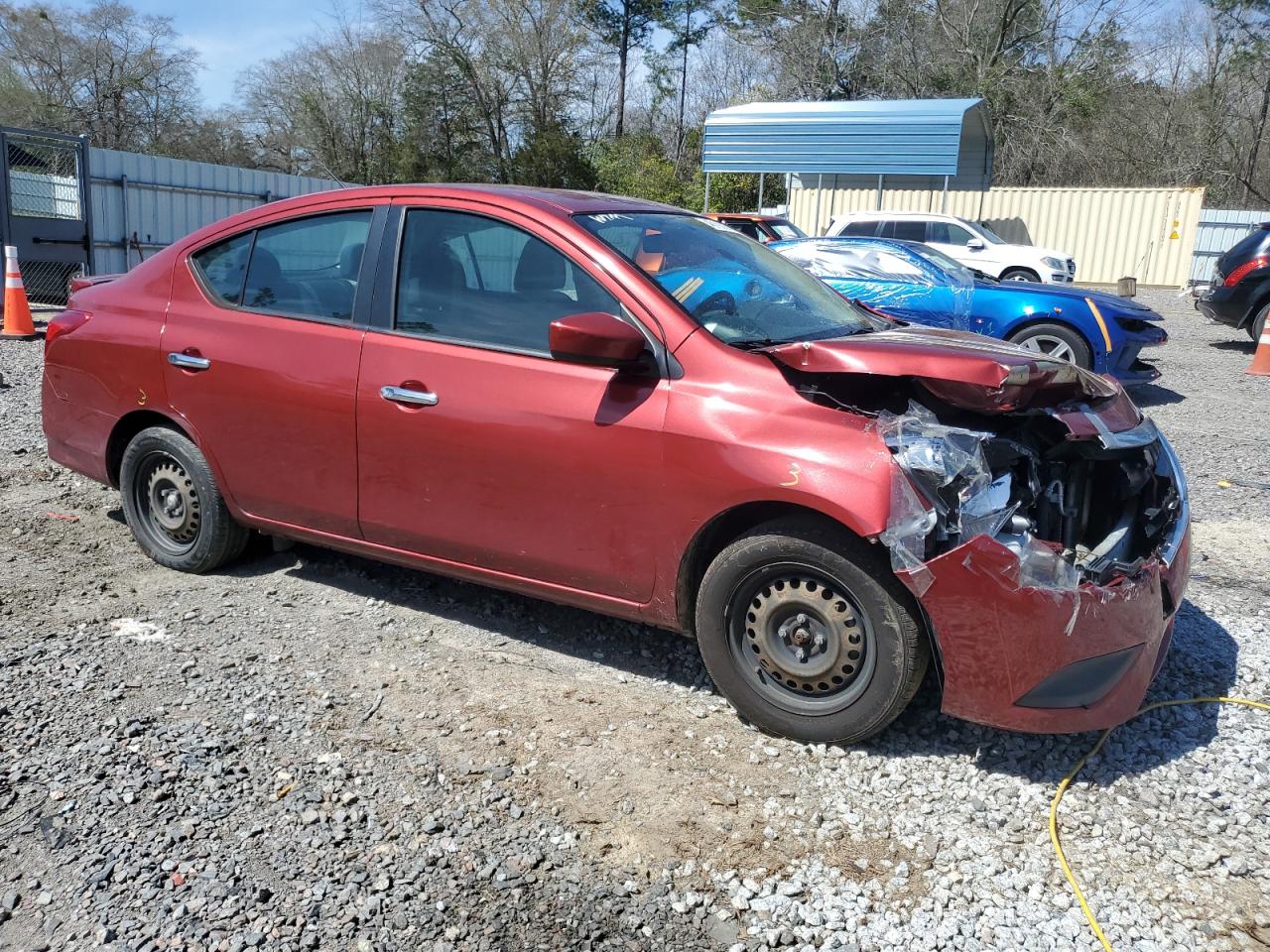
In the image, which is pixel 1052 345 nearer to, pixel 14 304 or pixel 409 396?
pixel 409 396

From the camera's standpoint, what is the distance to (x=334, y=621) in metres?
4.21

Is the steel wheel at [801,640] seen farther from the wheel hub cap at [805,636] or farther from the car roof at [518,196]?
the car roof at [518,196]

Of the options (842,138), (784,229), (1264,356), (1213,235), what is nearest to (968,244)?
(784,229)

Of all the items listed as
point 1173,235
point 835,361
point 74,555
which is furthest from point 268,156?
point 835,361

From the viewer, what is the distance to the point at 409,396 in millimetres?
3746

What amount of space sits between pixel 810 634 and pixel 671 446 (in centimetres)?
72

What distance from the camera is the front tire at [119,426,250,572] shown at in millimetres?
4449

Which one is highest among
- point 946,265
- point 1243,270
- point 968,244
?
point 968,244

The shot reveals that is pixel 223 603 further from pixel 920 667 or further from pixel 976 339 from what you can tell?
pixel 976 339

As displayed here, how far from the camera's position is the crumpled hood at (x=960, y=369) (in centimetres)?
300

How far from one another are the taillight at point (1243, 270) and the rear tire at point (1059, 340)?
209 inches

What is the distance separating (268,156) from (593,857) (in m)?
40.6

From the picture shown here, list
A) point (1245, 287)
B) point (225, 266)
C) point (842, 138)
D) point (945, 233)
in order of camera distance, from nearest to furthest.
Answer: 1. point (225, 266)
2. point (1245, 287)
3. point (945, 233)
4. point (842, 138)

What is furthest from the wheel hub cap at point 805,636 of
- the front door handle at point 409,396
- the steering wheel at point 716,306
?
the front door handle at point 409,396
